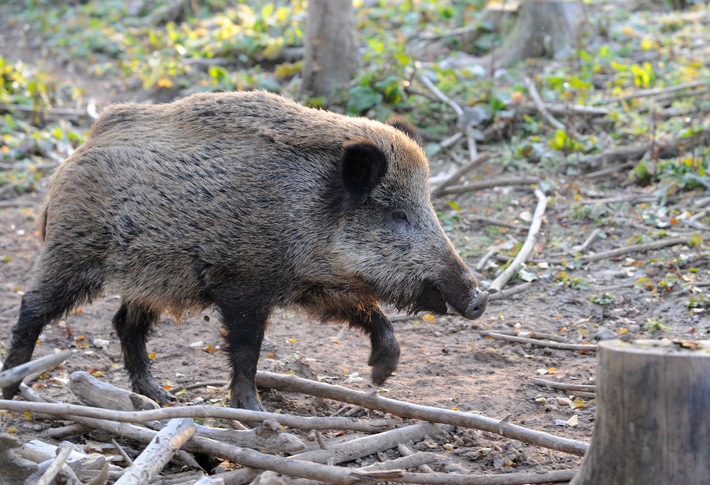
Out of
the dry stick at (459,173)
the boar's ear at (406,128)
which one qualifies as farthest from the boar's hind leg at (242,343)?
the dry stick at (459,173)

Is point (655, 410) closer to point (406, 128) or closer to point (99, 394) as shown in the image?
point (99, 394)

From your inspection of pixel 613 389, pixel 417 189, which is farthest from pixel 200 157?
pixel 613 389

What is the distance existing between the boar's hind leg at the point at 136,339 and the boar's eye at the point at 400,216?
1.62 metres

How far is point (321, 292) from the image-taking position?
500 cm

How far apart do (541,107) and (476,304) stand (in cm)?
523

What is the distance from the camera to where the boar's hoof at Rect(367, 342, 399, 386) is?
16.0 ft

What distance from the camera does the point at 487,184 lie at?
8.09 meters

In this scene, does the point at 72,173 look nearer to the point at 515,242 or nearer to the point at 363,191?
the point at 363,191

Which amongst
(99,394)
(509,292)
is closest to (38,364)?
(99,394)

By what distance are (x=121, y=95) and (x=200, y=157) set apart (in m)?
7.74

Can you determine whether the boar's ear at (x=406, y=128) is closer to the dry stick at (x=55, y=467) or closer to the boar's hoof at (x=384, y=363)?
the boar's hoof at (x=384, y=363)

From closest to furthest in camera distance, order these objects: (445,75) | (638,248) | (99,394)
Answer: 1. (99,394)
2. (638,248)
3. (445,75)

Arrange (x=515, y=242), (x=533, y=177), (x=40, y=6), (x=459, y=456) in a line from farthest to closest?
(x=40, y=6)
(x=533, y=177)
(x=515, y=242)
(x=459, y=456)

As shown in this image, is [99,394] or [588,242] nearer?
[99,394]
